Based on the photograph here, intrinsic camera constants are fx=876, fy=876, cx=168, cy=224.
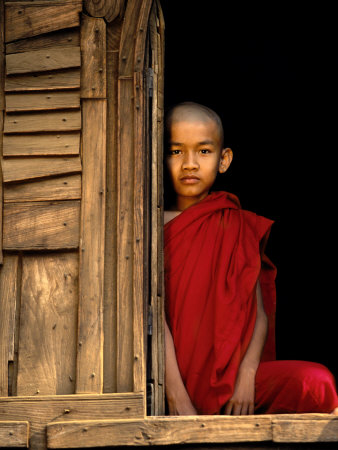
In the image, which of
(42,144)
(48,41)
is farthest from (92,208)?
(48,41)

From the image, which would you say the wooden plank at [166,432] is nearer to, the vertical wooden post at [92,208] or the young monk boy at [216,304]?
the vertical wooden post at [92,208]

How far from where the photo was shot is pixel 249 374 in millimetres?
4527

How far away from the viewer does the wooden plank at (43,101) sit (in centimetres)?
454

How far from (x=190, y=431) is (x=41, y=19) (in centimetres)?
227

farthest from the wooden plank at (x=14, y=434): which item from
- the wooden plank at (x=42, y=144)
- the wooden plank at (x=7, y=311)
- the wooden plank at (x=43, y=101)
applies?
the wooden plank at (x=43, y=101)

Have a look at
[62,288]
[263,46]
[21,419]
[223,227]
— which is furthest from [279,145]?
[21,419]

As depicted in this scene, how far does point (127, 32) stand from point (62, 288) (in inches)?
54.5

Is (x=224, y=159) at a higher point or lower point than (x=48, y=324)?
higher

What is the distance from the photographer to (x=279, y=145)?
673 cm

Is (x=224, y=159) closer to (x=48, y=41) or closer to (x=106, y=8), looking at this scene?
(x=106, y=8)

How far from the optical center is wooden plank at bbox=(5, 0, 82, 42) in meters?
4.64

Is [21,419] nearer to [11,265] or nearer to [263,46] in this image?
[11,265]

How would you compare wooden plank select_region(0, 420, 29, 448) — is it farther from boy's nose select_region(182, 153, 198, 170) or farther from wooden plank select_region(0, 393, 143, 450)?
boy's nose select_region(182, 153, 198, 170)

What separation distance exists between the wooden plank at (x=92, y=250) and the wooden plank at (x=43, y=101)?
0.08m
